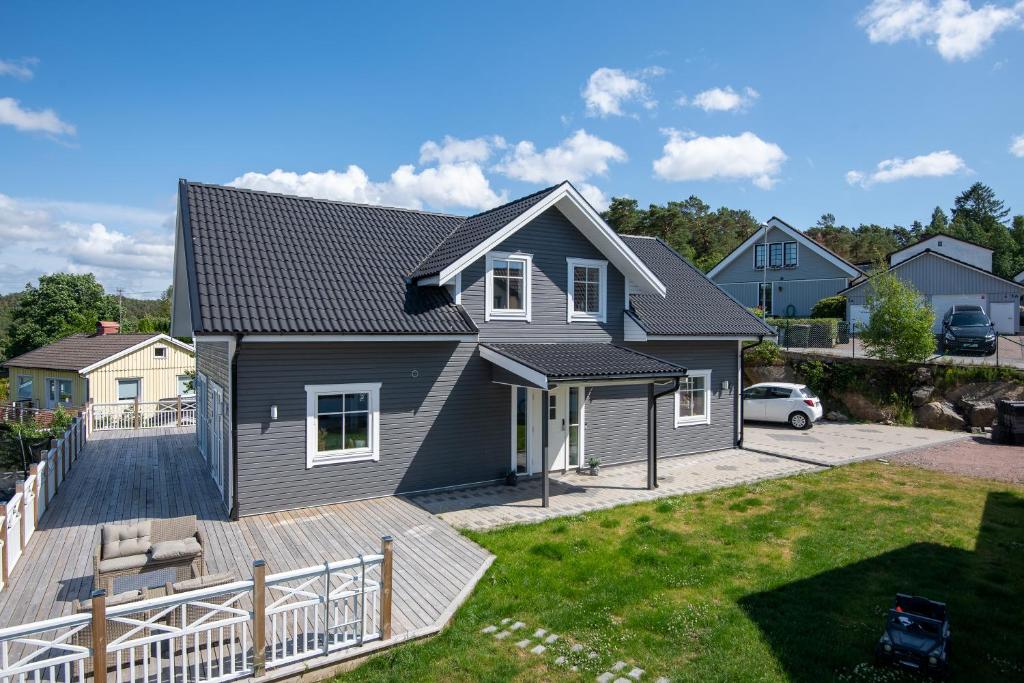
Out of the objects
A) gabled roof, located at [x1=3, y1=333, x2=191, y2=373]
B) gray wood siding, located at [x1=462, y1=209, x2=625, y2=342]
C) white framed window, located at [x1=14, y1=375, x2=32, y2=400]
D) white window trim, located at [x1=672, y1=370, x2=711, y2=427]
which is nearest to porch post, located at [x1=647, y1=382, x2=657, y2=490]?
gray wood siding, located at [x1=462, y1=209, x2=625, y2=342]

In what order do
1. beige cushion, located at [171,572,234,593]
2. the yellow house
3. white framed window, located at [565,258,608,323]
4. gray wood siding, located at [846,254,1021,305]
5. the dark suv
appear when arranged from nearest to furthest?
beige cushion, located at [171,572,234,593]
white framed window, located at [565,258,608,323]
the dark suv
gray wood siding, located at [846,254,1021,305]
the yellow house

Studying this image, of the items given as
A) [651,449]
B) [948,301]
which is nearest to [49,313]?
[651,449]

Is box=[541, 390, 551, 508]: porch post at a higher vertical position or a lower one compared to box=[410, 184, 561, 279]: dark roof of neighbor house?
lower

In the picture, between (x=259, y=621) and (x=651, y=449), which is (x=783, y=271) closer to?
(x=651, y=449)

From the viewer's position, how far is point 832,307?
3284 centimetres

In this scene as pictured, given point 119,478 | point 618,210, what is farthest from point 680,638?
point 618,210

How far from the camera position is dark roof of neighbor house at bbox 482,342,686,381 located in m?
11.4

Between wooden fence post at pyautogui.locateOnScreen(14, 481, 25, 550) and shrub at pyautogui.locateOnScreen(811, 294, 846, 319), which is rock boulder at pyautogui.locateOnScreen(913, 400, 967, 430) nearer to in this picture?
shrub at pyautogui.locateOnScreen(811, 294, 846, 319)

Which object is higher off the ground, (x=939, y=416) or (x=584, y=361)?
(x=584, y=361)

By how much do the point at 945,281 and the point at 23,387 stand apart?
175 ft

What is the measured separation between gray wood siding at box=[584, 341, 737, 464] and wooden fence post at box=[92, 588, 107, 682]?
10.6 meters

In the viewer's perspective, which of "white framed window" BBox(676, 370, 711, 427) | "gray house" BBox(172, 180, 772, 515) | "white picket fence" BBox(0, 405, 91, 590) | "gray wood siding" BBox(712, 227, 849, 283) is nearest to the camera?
"white picket fence" BBox(0, 405, 91, 590)

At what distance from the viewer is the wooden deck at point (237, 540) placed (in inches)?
284

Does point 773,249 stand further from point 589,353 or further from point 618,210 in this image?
point 589,353
